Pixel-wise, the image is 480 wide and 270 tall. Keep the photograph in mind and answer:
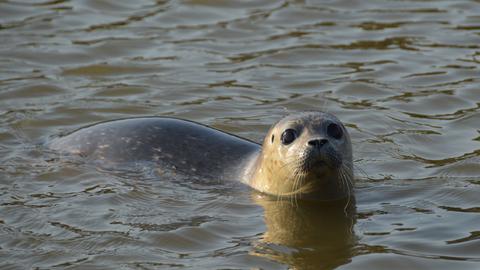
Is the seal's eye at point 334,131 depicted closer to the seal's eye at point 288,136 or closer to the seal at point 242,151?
the seal at point 242,151

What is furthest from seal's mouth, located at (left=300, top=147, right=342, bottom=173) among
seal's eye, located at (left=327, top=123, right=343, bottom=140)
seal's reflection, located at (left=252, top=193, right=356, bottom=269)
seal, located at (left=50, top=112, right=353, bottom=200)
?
seal's reflection, located at (left=252, top=193, right=356, bottom=269)

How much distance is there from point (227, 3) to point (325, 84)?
9.44 feet

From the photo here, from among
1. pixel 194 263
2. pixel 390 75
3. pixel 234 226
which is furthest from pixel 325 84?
pixel 194 263

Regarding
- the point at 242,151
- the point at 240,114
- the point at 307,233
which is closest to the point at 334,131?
the point at 307,233

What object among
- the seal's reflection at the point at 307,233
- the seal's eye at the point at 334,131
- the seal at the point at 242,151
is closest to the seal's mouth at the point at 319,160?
the seal at the point at 242,151

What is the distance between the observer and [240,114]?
33.5 feet

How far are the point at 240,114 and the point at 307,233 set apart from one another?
2.84 metres

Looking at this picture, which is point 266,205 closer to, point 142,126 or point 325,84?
point 142,126

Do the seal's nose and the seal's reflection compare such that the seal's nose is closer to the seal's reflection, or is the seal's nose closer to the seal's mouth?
the seal's mouth

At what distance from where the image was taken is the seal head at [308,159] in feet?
25.3

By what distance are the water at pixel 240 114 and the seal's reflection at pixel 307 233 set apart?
14mm

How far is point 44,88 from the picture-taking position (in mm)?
10938

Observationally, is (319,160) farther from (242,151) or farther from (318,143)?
(242,151)

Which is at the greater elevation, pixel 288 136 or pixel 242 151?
pixel 288 136
